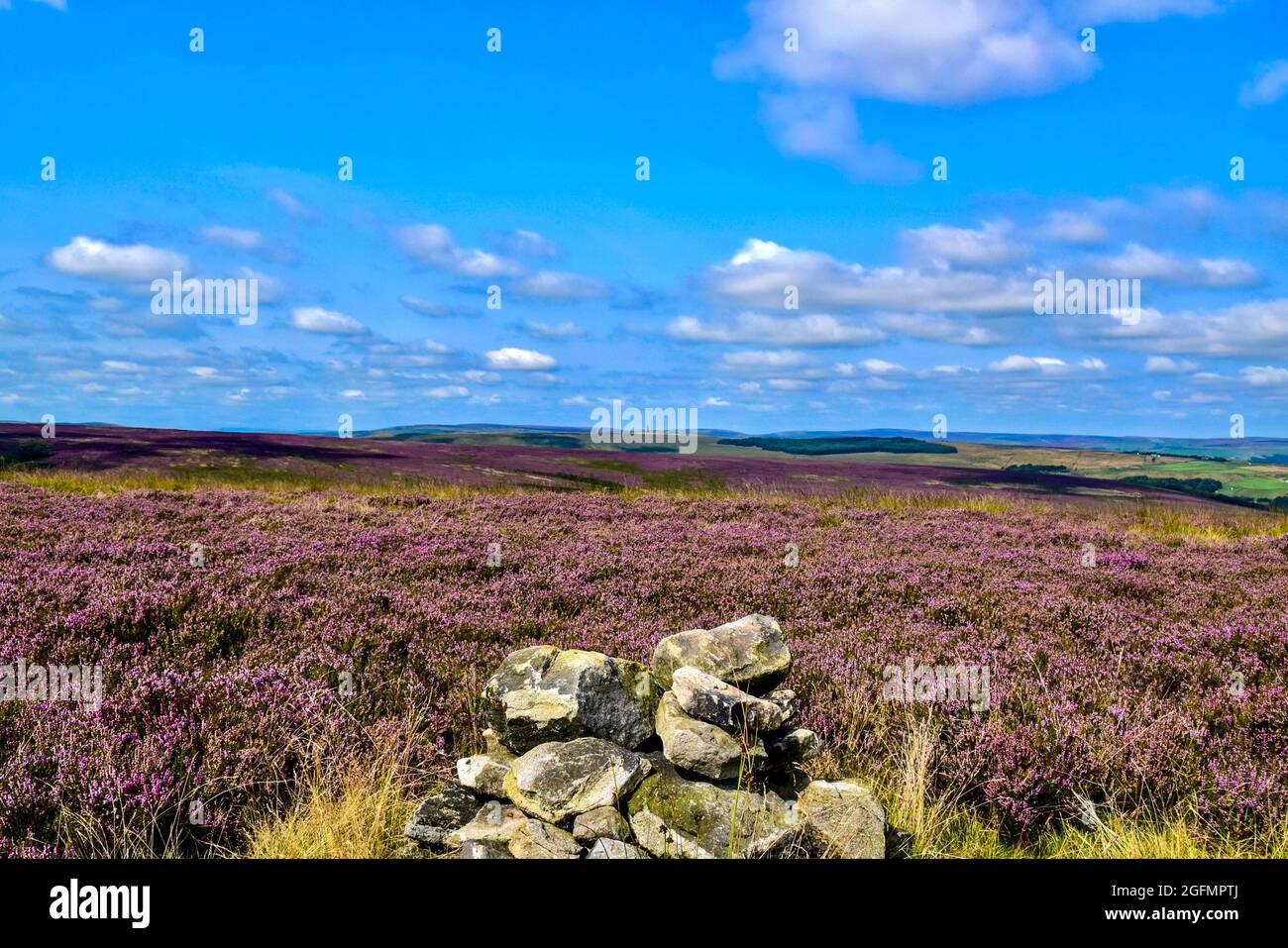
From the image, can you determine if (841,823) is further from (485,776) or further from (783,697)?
(485,776)

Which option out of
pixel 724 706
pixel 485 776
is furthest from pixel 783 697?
pixel 485 776

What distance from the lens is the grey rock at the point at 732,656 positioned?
13.6ft

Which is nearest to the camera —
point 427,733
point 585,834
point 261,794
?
point 585,834

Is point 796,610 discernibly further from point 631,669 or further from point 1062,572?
point 1062,572

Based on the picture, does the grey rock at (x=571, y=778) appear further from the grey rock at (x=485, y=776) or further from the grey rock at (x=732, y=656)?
the grey rock at (x=732, y=656)

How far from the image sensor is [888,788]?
399cm

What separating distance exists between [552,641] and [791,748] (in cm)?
319

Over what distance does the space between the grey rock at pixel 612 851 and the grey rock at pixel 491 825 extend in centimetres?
39

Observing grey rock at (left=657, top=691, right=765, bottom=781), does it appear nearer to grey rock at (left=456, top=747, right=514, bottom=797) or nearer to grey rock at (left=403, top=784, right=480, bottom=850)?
grey rock at (left=456, top=747, right=514, bottom=797)

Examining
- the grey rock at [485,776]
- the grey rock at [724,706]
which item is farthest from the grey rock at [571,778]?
the grey rock at [724,706]

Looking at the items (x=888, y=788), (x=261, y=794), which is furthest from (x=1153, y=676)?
(x=261, y=794)

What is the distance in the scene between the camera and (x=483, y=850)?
2.97m

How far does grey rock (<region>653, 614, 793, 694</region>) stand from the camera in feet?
13.6

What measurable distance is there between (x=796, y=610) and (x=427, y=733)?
15.6ft
